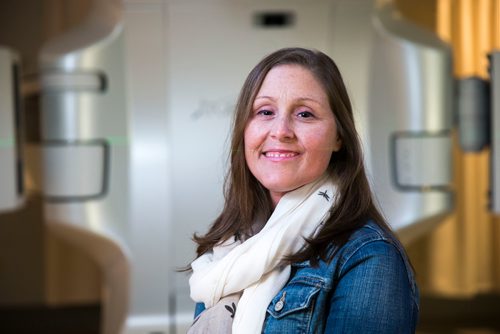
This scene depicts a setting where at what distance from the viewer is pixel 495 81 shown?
2.50 m

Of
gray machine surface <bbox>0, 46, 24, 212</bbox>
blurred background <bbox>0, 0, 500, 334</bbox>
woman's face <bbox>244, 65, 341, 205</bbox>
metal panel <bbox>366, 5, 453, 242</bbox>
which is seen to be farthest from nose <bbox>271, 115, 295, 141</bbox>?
gray machine surface <bbox>0, 46, 24, 212</bbox>

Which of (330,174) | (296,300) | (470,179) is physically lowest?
(470,179)

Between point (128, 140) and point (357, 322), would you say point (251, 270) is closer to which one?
point (357, 322)

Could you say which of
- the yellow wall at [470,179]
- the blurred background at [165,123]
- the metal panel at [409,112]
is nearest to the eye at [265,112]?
the blurred background at [165,123]

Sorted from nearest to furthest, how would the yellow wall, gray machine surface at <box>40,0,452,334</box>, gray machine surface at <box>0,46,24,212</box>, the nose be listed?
the nose, gray machine surface at <box>40,0,452,334</box>, gray machine surface at <box>0,46,24,212</box>, the yellow wall

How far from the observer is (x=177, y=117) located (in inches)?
95.9

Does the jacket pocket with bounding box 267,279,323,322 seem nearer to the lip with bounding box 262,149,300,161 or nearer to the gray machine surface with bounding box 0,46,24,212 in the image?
the lip with bounding box 262,149,300,161

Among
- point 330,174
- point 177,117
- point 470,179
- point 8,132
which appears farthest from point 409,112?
point 470,179

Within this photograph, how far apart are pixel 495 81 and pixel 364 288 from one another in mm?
1809

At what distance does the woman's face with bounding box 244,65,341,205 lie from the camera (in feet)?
2.75

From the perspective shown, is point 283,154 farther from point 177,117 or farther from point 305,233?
point 177,117

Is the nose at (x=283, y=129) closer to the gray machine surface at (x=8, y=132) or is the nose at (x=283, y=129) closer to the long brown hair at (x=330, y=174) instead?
the long brown hair at (x=330, y=174)

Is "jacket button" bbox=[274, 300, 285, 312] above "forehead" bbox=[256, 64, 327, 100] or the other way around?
the other way around

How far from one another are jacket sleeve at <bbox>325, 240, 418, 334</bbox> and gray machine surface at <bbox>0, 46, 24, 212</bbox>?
195 centimetres
